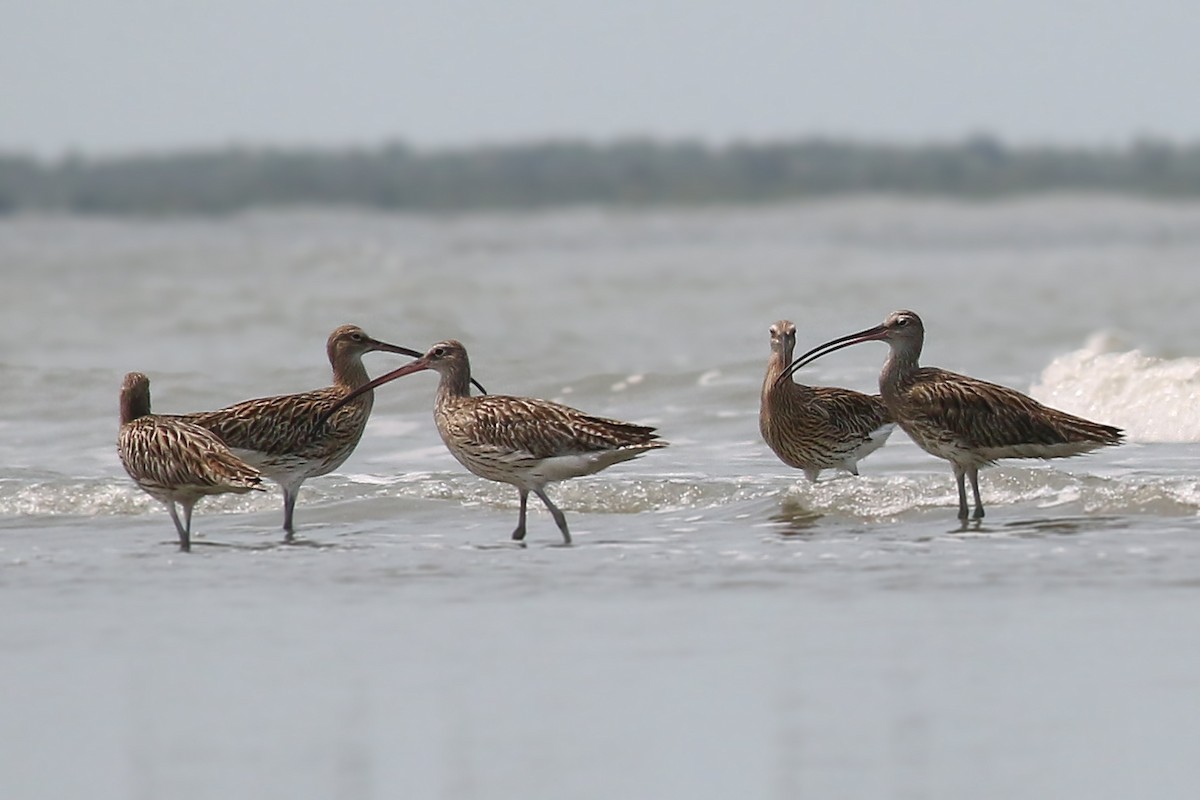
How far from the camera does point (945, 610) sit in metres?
7.96

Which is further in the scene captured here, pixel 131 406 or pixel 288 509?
pixel 288 509

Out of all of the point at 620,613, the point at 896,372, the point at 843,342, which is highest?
the point at 843,342

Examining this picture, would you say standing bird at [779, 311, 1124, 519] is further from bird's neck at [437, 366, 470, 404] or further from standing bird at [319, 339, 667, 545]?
bird's neck at [437, 366, 470, 404]

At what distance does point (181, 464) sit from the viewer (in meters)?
9.80

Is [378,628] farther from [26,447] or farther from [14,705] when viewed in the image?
[26,447]

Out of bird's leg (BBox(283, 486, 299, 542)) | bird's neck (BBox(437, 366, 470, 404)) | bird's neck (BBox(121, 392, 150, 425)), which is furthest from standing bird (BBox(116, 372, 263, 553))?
bird's neck (BBox(437, 366, 470, 404))

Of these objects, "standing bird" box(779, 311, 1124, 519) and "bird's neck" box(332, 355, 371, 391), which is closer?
"standing bird" box(779, 311, 1124, 519)

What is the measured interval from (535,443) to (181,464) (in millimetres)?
1644

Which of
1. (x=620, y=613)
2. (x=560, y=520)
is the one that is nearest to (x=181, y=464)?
(x=560, y=520)

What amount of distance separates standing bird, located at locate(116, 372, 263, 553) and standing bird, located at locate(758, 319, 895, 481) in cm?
302

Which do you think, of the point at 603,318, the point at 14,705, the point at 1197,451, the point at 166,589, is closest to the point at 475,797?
the point at 14,705

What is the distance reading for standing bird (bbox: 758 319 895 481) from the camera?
454 inches

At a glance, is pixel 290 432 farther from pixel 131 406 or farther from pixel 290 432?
pixel 131 406

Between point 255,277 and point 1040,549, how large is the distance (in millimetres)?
30313
